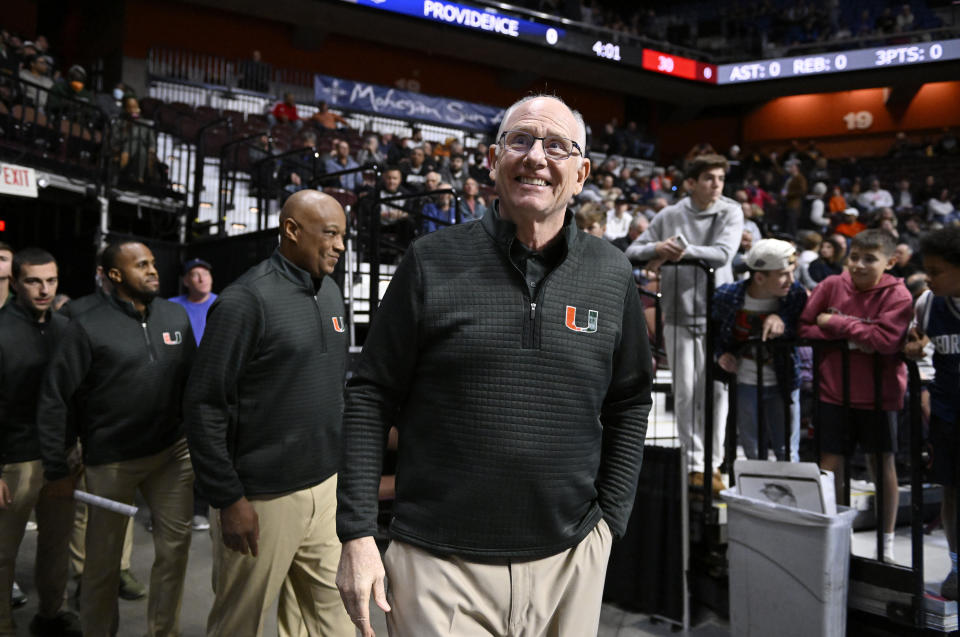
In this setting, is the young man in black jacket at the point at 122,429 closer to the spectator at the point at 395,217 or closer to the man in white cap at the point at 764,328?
the man in white cap at the point at 764,328

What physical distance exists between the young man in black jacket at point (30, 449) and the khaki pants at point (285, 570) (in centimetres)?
146

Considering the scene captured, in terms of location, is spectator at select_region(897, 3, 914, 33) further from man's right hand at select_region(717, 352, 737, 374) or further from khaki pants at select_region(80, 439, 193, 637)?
khaki pants at select_region(80, 439, 193, 637)

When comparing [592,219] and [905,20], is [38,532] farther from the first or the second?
[905,20]

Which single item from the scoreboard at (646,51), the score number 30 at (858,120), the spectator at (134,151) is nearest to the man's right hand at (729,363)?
the spectator at (134,151)

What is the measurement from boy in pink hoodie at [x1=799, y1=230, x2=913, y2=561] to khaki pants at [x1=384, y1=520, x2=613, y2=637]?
262 cm

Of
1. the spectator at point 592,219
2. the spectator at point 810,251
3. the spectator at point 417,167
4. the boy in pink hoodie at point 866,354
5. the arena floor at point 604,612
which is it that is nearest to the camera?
the boy in pink hoodie at point 866,354

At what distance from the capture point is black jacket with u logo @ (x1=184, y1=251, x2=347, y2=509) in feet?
8.75

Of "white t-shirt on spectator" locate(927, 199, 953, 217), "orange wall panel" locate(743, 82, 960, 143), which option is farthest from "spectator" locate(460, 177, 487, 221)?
"orange wall panel" locate(743, 82, 960, 143)

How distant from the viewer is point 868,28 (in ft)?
73.1

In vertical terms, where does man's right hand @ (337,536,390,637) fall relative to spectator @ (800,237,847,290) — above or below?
below

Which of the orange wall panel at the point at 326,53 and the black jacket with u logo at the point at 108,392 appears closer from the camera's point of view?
the black jacket with u logo at the point at 108,392

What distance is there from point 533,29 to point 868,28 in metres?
10.8

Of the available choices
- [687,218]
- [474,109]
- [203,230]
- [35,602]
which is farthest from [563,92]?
[35,602]

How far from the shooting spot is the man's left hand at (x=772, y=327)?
13.5 ft
